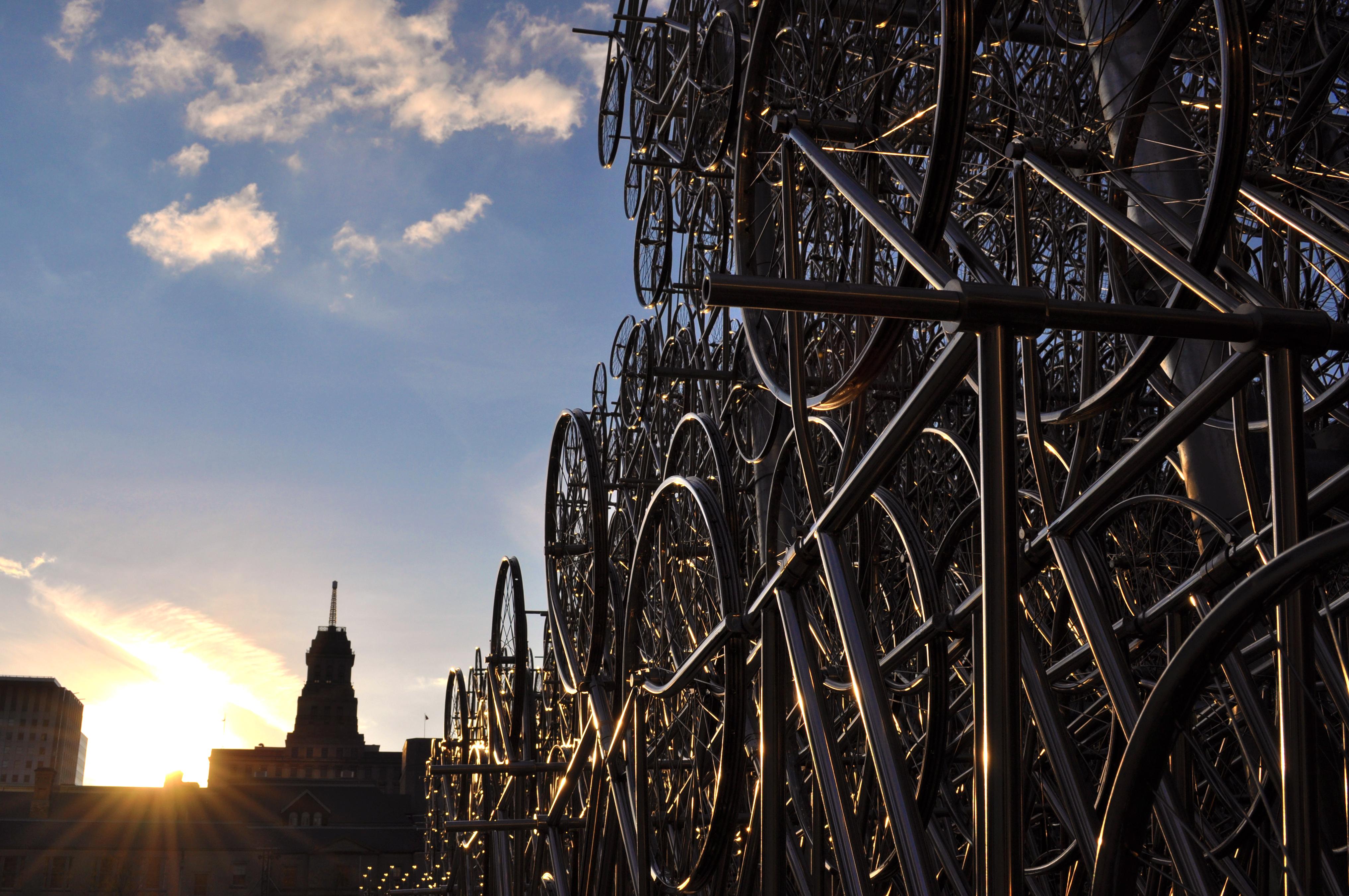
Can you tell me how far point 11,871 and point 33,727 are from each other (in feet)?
221

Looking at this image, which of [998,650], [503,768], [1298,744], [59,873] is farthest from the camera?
[59,873]

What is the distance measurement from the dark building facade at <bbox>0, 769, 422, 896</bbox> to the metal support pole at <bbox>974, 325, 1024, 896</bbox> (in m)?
47.6

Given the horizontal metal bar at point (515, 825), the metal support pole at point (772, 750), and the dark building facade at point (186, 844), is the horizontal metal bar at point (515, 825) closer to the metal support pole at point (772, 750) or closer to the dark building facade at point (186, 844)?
the metal support pole at point (772, 750)

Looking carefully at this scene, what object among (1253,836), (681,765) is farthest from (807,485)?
(681,765)

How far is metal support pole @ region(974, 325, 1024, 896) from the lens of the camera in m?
2.12

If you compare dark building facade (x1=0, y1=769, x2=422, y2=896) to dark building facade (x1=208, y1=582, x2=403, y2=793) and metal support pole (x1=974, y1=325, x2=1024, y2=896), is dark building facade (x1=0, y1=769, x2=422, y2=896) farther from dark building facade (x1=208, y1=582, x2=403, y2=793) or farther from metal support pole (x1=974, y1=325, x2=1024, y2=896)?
metal support pole (x1=974, y1=325, x2=1024, y2=896)

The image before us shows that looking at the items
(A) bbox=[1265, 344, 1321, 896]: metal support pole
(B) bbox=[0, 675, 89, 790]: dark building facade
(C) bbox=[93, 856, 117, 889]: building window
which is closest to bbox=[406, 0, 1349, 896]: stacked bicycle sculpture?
(A) bbox=[1265, 344, 1321, 896]: metal support pole

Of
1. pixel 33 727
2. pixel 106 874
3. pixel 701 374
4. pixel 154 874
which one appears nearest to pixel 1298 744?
pixel 701 374

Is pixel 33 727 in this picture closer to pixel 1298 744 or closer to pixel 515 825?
pixel 515 825

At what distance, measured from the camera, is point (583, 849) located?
6.88m

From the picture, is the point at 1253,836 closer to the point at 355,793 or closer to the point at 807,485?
the point at 807,485

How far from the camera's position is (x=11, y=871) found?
154 feet

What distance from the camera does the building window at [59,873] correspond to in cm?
4644

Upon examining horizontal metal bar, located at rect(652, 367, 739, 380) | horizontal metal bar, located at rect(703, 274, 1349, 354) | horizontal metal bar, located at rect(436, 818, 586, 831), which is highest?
horizontal metal bar, located at rect(652, 367, 739, 380)
